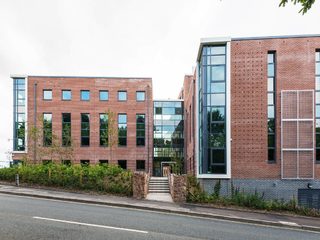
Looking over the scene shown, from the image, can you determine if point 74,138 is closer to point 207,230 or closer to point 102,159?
point 102,159

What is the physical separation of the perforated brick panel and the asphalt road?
35.8 feet

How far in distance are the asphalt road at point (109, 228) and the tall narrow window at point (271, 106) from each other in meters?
11.2

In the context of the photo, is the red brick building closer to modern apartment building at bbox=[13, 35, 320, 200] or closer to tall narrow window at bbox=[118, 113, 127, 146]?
tall narrow window at bbox=[118, 113, 127, 146]

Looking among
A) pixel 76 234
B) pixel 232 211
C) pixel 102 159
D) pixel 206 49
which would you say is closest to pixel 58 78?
pixel 102 159

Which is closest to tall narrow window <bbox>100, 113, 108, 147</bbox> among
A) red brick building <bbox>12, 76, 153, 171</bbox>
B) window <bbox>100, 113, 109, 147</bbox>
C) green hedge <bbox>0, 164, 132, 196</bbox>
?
window <bbox>100, 113, 109, 147</bbox>

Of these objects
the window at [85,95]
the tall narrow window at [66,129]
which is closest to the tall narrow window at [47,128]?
the tall narrow window at [66,129]

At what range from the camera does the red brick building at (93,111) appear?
37.2 m

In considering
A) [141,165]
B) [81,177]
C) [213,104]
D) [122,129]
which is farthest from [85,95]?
[81,177]

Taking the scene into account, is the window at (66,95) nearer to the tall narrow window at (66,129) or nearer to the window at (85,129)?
the tall narrow window at (66,129)

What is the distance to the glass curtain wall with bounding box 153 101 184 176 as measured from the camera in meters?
40.8

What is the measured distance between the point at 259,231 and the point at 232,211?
3.95 meters

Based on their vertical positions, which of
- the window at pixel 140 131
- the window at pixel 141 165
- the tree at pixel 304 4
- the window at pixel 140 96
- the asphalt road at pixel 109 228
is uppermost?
the window at pixel 140 96

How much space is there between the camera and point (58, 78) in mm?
38156

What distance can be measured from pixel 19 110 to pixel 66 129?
7.49 meters
